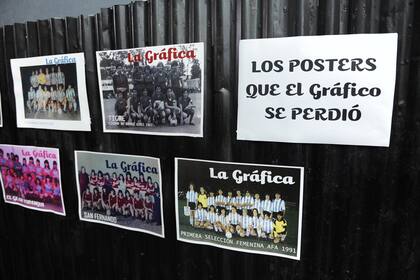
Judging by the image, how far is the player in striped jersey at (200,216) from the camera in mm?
1690

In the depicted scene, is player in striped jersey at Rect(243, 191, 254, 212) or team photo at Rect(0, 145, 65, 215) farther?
team photo at Rect(0, 145, 65, 215)

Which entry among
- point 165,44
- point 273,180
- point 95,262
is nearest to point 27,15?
point 165,44

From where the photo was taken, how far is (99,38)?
5.83ft

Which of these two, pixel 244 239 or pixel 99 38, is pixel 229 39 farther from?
pixel 244 239

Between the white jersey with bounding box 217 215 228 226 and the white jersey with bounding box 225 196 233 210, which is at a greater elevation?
the white jersey with bounding box 225 196 233 210

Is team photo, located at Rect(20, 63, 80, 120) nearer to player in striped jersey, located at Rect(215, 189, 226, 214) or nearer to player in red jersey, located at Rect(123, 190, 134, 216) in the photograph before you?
player in red jersey, located at Rect(123, 190, 134, 216)

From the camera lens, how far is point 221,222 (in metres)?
1.66

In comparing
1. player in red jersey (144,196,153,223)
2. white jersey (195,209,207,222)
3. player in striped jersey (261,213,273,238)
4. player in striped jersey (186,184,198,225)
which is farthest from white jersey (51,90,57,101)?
player in striped jersey (261,213,273,238)

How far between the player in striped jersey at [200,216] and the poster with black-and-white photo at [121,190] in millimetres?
236

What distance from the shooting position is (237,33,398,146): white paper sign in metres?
1.31

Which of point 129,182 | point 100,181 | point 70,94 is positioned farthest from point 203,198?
point 70,94

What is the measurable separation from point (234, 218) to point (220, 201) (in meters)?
0.12

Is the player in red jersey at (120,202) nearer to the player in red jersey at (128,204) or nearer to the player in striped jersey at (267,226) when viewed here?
the player in red jersey at (128,204)

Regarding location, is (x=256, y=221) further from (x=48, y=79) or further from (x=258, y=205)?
(x=48, y=79)
